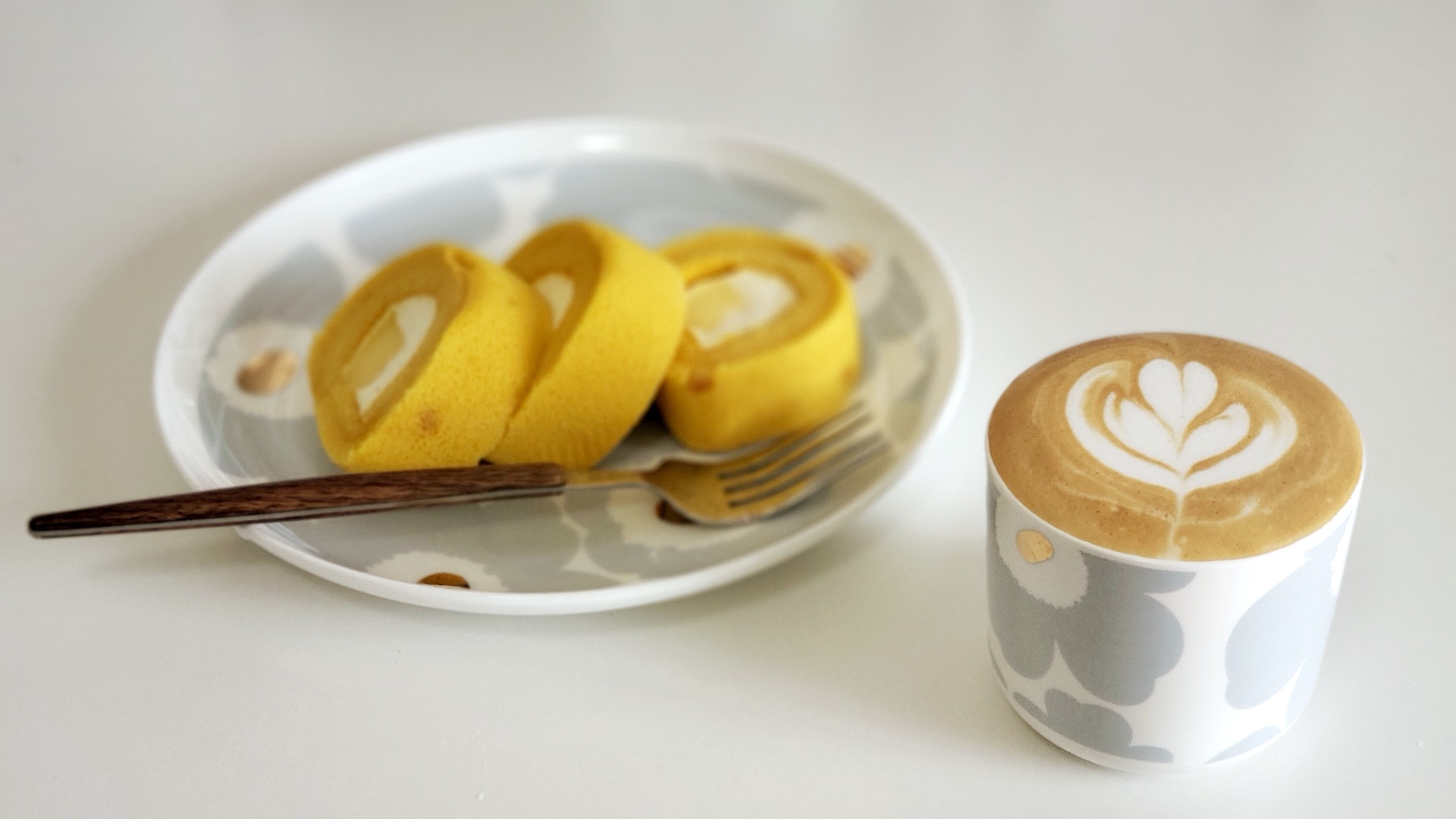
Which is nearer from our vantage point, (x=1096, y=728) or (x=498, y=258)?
(x=1096, y=728)

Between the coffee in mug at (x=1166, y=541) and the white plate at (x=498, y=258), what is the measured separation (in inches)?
7.4

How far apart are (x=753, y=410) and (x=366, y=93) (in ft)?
2.74

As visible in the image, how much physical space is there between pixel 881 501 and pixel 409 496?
0.33m

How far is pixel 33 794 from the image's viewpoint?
703 mm

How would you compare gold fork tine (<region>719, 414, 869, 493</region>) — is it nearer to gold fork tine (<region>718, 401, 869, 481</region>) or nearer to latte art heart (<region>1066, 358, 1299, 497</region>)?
gold fork tine (<region>718, 401, 869, 481</region>)

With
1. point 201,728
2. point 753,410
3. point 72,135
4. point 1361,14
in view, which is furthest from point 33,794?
point 1361,14

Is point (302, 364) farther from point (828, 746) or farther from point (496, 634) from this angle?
point (828, 746)

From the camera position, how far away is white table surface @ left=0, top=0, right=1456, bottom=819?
2.31 ft

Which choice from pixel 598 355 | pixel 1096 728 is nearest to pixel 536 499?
pixel 598 355

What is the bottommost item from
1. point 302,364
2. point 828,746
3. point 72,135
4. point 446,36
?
point 828,746

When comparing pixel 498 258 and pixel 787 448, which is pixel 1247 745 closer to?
pixel 787 448

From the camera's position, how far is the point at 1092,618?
1.97ft

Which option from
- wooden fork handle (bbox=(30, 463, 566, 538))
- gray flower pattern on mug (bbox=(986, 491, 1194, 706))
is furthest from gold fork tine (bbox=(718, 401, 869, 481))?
gray flower pattern on mug (bbox=(986, 491, 1194, 706))

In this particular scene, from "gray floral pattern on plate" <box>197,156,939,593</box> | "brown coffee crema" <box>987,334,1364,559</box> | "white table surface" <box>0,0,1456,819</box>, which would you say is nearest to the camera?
"brown coffee crema" <box>987,334,1364,559</box>
